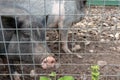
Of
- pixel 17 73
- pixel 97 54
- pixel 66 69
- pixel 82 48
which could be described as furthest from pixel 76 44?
pixel 17 73

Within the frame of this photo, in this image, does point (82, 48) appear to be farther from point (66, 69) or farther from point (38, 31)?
point (38, 31)

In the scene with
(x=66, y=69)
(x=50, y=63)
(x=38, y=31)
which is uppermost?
(x=38, y=31)

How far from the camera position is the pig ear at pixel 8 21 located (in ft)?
9.57

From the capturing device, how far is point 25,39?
2.98 m

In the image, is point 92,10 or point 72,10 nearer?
point 72,10

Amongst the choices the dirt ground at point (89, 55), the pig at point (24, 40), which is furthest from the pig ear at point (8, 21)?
the dirt ground at point (89, 55)

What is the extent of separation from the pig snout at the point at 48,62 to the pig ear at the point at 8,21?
0.49m

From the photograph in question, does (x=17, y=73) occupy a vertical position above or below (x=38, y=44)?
below

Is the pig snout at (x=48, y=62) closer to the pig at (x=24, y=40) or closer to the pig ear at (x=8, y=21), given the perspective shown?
the pig at (x=24, y=40)

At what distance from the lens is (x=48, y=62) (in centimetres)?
279

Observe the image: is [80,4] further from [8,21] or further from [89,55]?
[8,21]

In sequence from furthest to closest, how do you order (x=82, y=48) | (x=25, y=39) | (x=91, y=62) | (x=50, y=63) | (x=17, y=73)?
(x=82, y=48)
(x=91, y=62)
(x=17, y=73)
(x=25, y=39)
(x=50, y=63)

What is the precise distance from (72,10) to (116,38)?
2.64ft

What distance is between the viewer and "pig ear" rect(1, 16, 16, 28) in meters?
2.92
